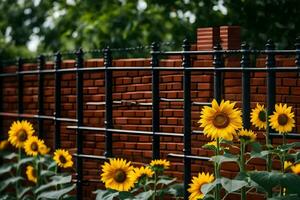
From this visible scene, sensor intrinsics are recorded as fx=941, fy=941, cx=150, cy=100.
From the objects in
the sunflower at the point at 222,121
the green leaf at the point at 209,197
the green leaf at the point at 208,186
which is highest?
the sunflower at the point at 222,121

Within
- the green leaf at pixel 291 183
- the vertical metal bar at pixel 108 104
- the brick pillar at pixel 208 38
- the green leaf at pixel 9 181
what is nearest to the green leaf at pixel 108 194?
the vertical metal bar at pixel 108 104

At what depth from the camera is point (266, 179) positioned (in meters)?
5.97

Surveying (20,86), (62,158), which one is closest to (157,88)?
(62,158)

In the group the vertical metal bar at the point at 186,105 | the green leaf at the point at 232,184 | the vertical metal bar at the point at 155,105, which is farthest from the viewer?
the vertical metal bar at the point at 155,105

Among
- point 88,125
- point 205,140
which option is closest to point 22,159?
point 88,125

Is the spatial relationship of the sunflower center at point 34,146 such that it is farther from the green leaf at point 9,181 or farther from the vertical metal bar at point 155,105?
the vertical metal bar at point 155,105

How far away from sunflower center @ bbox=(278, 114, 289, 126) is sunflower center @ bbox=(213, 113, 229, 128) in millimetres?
352

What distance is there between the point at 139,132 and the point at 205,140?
Answer: 579mm

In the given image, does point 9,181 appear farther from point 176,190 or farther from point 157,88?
point 176,190

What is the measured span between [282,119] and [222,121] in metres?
0.41

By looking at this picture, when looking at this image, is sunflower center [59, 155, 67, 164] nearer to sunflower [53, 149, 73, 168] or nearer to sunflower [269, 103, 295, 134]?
sunflower [53, 149, 73, 168]

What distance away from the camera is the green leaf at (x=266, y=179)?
5.95 metres

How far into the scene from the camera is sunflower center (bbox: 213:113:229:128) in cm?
623

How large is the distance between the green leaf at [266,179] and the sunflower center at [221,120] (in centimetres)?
41
